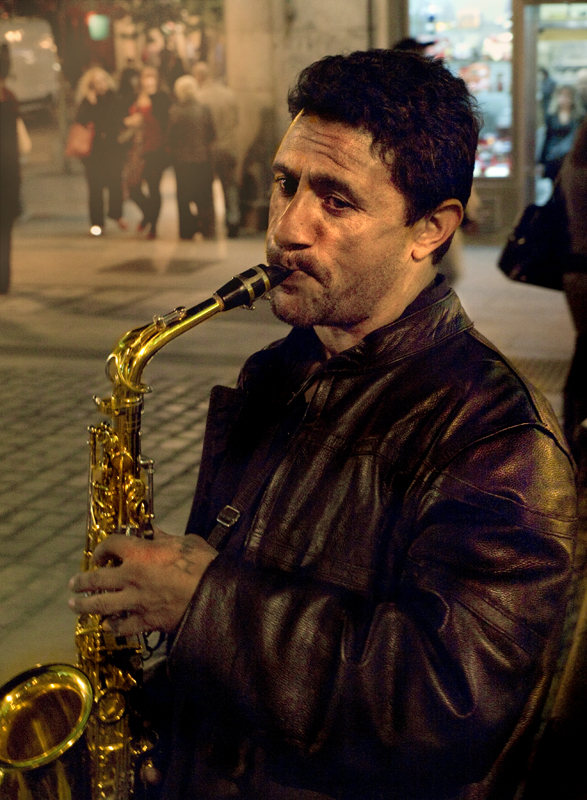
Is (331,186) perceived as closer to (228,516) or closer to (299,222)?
(299,222)

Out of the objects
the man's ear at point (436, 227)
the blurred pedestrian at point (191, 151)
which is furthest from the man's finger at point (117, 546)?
the blurred pedestrian at point (191, 151)

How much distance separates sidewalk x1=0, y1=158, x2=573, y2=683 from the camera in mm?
4395

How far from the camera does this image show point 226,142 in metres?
13.7

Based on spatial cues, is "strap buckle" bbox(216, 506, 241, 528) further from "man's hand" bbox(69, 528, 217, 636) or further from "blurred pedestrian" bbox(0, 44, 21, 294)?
"blurred pedestrian" bbox(0, 44, 21, 294)

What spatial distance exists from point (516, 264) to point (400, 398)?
12.2 feet

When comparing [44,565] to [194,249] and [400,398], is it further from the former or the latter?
[194,249]

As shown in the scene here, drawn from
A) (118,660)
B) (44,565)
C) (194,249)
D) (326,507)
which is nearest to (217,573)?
(326,507)

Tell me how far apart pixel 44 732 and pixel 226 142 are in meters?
12.6

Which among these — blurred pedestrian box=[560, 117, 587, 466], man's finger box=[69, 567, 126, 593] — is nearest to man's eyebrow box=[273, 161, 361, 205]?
man's finger box=[69, 567, 126, 593]

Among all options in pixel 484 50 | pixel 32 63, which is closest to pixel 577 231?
pixel 484 50

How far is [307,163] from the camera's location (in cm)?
163

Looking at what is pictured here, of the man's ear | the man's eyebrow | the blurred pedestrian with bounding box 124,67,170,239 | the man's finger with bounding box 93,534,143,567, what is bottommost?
the blurred pedestrian with bounding box 124,67,170,239

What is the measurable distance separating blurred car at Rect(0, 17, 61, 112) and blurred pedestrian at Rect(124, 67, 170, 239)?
967 cm

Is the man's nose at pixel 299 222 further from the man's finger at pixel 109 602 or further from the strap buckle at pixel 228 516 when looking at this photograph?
the man's finger at pixel 109 602
